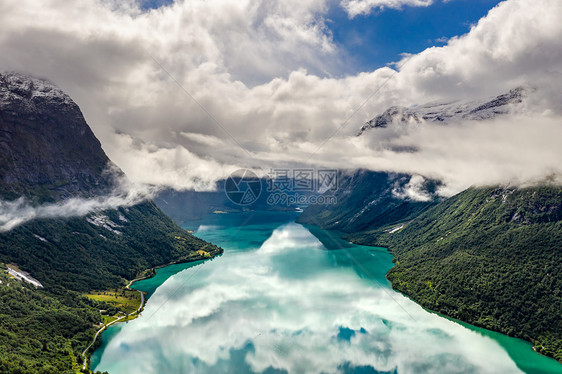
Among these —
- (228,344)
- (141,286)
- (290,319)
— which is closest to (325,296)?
(290,319)

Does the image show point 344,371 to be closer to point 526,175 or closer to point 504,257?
point 504,257

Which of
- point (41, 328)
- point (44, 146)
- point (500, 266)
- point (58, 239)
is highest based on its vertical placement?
point (44, 146)

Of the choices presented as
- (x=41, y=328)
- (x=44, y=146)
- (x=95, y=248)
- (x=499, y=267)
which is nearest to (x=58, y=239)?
(x=95, y=248)

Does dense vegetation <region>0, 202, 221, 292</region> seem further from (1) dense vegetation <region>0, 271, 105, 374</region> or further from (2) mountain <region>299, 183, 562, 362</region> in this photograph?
(2) mountain <region>299, 183, 562, 362</region>

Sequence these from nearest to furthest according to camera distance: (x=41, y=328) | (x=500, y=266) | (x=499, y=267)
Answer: (x=41, y=328) → (x=499, y=267) → (x=500, y=266)

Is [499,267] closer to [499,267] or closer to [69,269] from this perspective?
[499,267]

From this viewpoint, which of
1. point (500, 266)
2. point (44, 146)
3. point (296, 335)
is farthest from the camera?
point (44, 146)
